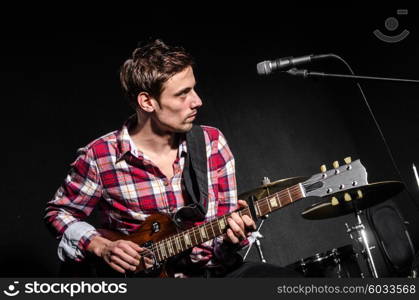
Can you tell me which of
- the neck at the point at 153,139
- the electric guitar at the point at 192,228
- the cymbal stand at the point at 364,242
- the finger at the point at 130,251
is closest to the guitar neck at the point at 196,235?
the electric guitar at the point at 192,228

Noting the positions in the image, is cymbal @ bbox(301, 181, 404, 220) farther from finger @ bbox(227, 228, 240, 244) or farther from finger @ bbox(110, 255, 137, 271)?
finger @ bbox(110, 255, 137, 271)

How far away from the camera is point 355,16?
4734 millimetres

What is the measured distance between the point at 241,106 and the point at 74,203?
2263 millimetres

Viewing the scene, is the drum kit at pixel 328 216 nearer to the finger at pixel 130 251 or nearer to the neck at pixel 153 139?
the neck at pixel 153 139

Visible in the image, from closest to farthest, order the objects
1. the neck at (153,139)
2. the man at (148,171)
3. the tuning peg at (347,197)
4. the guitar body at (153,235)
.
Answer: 1. the tuning peg at (347,197)
2. the guitar body at (153,235)
3. the man at (148,171)
4. the neck at (153,139)

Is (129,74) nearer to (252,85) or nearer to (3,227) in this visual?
(3,227)

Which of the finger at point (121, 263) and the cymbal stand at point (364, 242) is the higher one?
the finger at point (121, 263)

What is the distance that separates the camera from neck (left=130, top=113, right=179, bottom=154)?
106 inches

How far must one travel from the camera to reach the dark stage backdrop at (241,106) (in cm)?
331

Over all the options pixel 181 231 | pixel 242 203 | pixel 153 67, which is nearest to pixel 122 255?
pixel 181 231

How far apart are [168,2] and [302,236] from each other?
2.38 m

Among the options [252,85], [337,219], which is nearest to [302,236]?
[337,219]

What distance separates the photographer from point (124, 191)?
102 inches

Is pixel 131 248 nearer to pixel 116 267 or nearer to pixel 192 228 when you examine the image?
pixel 116 267
